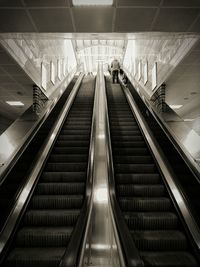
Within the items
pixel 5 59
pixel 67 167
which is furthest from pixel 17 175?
pixel 5 59

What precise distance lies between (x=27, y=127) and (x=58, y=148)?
2.73 feet

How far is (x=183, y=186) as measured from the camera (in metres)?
3.58

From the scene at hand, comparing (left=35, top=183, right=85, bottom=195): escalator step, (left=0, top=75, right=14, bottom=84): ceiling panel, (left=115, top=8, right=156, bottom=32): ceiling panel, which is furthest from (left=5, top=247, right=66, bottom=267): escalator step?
(left=0, top=75, right=14, bottom=84): ceiling panel

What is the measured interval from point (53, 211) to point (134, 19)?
3494 millimetres

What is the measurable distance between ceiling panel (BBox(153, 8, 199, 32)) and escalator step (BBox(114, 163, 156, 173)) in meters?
2.60

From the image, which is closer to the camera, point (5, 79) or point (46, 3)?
point (46, 3)

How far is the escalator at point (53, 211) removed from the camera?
277 centimetres

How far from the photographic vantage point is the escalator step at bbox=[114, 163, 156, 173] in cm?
445

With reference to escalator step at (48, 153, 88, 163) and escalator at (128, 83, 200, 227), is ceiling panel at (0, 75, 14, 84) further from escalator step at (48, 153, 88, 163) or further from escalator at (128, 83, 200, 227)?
escalator at (128, 83, 200, 227)

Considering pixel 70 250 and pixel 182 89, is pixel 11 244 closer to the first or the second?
pixel 70 250

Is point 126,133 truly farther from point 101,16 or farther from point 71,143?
point 101,16

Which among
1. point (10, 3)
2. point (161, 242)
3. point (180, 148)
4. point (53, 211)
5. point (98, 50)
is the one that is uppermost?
point (98, 50)

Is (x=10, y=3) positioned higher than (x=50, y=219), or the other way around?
(x=10, y=3)

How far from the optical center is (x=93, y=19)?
14.6 ft
